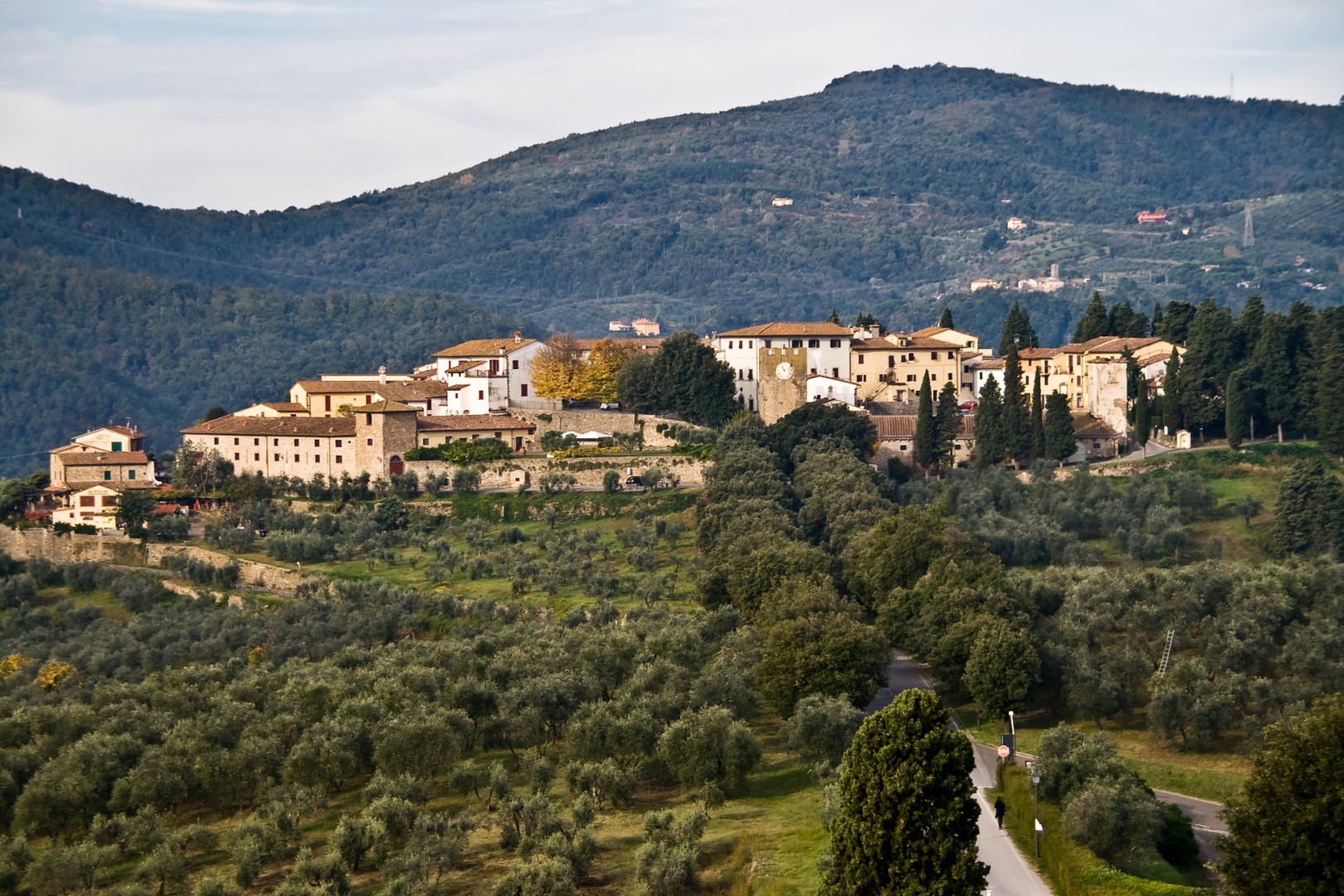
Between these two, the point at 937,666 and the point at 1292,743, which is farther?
the point at 937,666

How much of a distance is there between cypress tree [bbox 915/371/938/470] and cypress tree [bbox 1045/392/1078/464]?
15.9 ft

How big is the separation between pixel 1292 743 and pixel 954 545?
27.0m

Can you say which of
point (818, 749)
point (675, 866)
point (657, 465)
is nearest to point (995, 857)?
point (675, 866)

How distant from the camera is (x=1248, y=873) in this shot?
2614 cm

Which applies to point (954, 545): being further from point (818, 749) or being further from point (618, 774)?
point (618, 774)

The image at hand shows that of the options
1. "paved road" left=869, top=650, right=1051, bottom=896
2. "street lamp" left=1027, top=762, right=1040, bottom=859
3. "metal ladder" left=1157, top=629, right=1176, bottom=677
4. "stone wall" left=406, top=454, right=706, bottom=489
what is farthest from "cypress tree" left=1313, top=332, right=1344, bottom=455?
"street lamp" left=1027, top=762, right=1040, bottom=859

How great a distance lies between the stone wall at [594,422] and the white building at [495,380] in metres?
1.55

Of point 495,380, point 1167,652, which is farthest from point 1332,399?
point 495,380

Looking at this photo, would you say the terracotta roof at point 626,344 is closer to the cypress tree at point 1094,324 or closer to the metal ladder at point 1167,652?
the cypress tree at point 1094,324

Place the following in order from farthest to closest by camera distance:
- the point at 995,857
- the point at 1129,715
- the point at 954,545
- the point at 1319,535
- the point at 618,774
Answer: the point at 1319,535 → the point at 954,545 → the point at 1129,715 → the point at 618,774 → the point at 995,857

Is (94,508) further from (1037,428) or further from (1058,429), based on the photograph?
(1058,429)

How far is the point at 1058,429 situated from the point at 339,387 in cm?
3262

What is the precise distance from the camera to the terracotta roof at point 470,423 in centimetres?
7456

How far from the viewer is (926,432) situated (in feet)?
243
